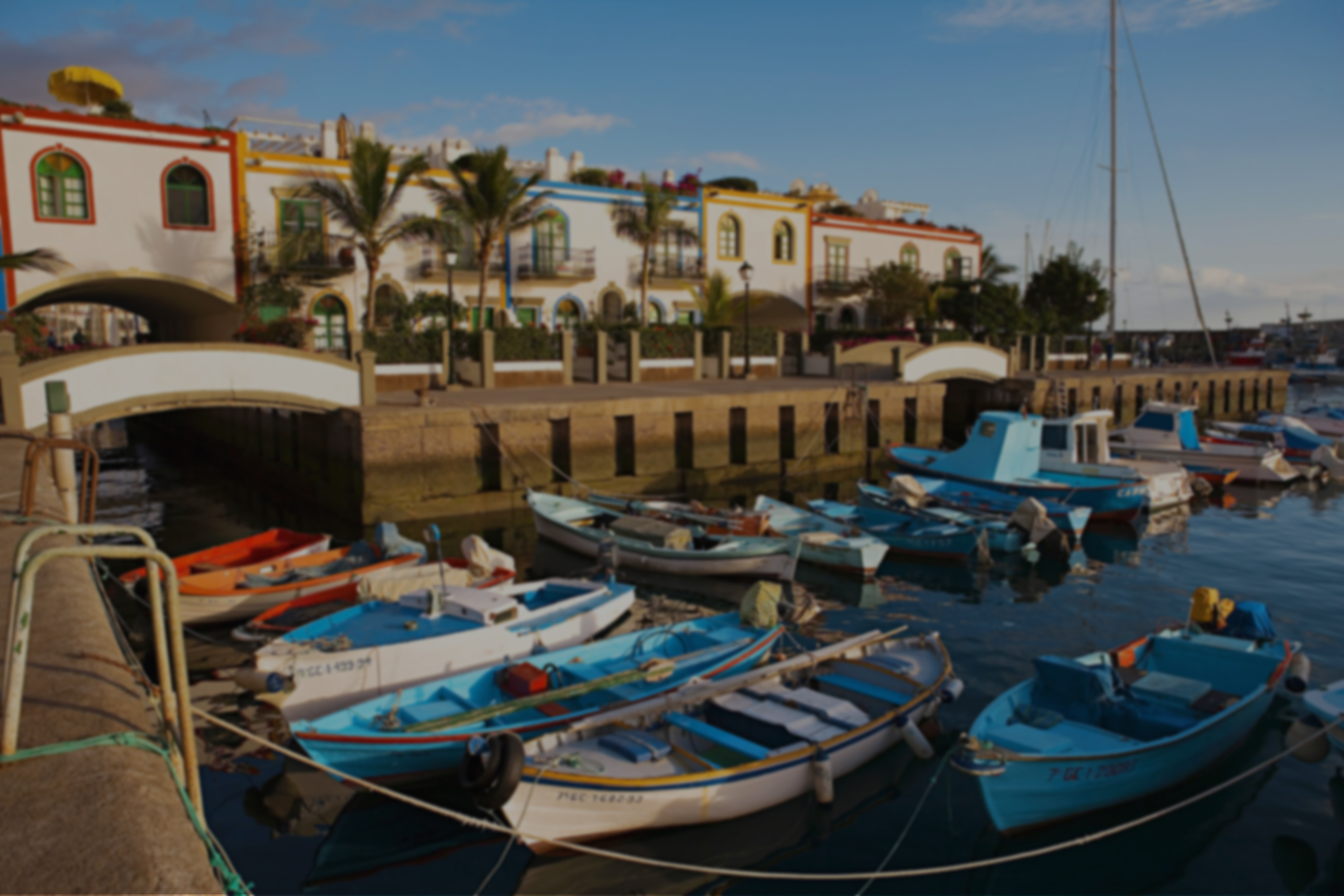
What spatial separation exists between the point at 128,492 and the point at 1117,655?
26964 mm

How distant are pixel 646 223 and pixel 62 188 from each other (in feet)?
69.0

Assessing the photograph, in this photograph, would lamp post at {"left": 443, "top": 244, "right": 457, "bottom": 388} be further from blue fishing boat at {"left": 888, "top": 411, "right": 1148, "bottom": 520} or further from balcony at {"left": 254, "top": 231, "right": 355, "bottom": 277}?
blue fishing boat at {"left": 888, "top": 411, "right": 1148, "bottom": 520}

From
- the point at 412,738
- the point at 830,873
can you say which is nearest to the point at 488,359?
the point at 412,738

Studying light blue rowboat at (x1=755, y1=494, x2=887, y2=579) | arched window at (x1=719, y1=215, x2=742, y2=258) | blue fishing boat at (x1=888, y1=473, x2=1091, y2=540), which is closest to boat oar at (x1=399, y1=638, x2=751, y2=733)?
light blue rowboat at (x1=755, y1=494, x2=887, y2=579)

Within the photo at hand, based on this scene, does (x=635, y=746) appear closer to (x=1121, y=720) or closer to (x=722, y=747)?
(x=722, y=747)

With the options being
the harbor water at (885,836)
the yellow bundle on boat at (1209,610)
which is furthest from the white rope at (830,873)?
the yellow bundle on boat at (1209,610)

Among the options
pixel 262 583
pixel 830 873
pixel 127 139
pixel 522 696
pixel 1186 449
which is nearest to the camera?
pixel 830 873

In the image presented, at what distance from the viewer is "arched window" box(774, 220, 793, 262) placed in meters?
45.0

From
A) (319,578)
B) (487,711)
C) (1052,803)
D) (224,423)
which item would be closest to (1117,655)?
(1052,803)

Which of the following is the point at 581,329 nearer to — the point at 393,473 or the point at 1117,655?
the point at 393,473

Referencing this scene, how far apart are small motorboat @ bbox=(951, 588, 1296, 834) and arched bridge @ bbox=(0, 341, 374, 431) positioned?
17568 millimetres

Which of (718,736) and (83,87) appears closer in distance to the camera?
(718,736)

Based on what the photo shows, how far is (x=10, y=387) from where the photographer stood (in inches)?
689

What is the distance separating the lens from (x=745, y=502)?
24.6m
